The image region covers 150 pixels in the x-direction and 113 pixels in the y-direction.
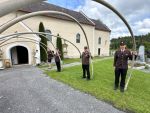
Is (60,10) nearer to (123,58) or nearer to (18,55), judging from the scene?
(18,55)

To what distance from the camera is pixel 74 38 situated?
29297mm

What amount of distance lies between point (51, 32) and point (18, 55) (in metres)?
6.43

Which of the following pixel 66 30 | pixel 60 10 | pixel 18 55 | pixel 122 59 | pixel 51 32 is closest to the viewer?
pixel 122 59

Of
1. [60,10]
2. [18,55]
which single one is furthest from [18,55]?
[60,10]

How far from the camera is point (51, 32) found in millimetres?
24859

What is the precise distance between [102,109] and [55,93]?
261 cm

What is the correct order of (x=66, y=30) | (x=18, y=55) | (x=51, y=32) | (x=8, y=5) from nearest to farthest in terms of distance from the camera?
(x=8, y=5) < (x=18, y=55) < (x=51, y=32) < (x=66, y=30)

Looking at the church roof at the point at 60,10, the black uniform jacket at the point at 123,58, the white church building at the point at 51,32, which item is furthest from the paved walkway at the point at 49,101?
the church roof at the point at 60,10

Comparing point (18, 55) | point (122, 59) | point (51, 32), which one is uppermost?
point (51, 32)

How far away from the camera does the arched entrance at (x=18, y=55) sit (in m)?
20.8

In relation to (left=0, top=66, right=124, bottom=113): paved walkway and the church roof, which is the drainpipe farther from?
the church roof

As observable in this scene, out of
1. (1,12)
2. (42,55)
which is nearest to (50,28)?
(42,55)

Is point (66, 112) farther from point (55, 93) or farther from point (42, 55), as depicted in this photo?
point (42, 55)

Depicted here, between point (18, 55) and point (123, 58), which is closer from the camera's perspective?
point (123, 58)
